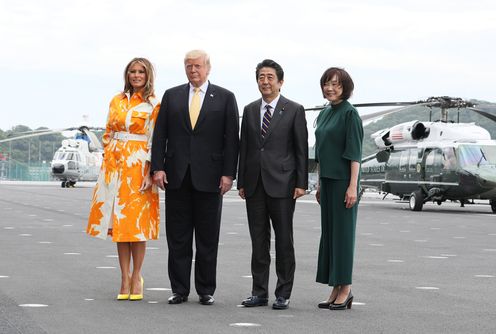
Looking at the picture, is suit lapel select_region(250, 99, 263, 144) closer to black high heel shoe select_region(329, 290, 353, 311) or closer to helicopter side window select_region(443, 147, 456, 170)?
black high heel shoe select_region(329, 290, 353, 311)

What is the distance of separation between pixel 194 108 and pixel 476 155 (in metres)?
24.2

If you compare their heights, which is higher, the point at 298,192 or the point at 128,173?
the point at 128,173

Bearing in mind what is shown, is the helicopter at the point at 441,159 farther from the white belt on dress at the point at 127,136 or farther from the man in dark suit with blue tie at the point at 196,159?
the white belt on dress at the point at 127,136

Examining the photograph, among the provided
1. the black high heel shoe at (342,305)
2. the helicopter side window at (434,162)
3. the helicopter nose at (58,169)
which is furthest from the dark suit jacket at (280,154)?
the helicopter nose at (58,169)

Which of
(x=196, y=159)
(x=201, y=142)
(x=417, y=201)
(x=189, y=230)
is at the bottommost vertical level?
(x=417, y=201)

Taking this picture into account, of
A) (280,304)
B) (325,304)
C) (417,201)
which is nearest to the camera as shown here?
(280,304)

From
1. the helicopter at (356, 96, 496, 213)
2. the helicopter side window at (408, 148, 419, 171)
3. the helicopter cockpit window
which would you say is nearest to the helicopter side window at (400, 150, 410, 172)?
the helicopter at (356, 96, 496, 213)

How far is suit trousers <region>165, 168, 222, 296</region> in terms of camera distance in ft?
28.1

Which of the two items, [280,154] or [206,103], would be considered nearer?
[280,154]

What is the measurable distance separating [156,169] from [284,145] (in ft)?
3.58

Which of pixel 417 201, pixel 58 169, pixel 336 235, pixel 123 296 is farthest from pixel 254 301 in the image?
pixel 58 169

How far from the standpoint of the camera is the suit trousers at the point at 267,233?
8.41 meters

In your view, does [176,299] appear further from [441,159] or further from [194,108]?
[441,159]

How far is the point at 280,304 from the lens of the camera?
319 inches
